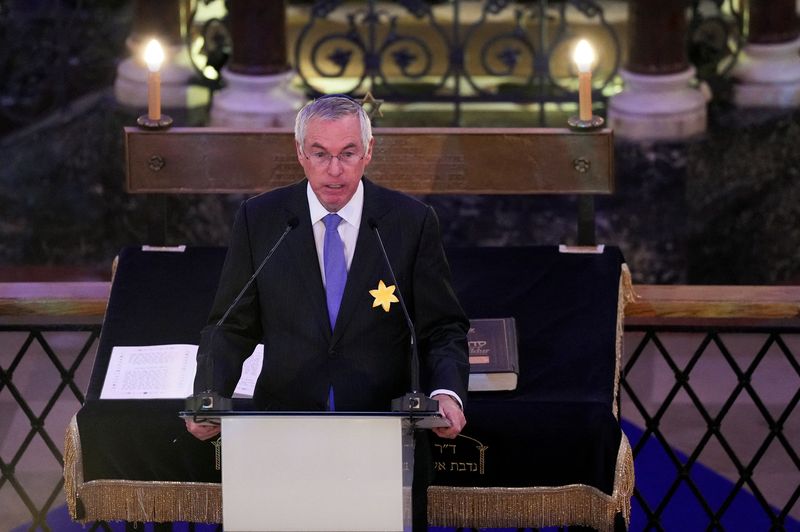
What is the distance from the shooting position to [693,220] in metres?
8.74

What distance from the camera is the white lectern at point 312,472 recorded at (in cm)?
360

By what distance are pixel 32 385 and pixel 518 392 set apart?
3.20m

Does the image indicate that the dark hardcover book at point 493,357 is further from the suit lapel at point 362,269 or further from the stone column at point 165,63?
the stone column at point 165,63

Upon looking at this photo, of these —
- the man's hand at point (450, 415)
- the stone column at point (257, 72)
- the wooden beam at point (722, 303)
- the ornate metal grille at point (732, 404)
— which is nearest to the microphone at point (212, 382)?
the man's hand at point (450, 415)

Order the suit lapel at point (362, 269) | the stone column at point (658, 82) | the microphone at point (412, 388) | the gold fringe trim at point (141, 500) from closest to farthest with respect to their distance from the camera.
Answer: the microphone at point (412, 388) < the suit lapel at point (362, 269) < the gold fringe trim at point (141, 500) < the stone column at point (658, 82)

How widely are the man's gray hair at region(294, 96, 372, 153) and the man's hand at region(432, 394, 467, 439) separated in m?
0.63

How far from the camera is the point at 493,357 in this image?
465 centimetres

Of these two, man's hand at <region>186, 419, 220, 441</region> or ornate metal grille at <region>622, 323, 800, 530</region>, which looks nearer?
man's hand at <region>186, 419, 220, 441</region>

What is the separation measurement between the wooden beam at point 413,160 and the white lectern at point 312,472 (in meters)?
1.74

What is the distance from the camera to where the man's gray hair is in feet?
12.4

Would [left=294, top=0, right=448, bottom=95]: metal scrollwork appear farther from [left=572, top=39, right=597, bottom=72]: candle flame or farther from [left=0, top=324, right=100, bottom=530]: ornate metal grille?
[left=572, top=39, right=597, bottom=72]: candle flame

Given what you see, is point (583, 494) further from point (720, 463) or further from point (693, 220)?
point (693, 220)

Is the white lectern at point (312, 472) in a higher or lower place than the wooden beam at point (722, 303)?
lower

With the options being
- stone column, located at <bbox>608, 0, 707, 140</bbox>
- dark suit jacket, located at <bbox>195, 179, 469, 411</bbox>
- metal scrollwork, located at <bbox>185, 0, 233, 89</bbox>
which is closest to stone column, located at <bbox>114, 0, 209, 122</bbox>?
metal scrollwork, located at <bbox>185, 0, 233, 89</bbox>
